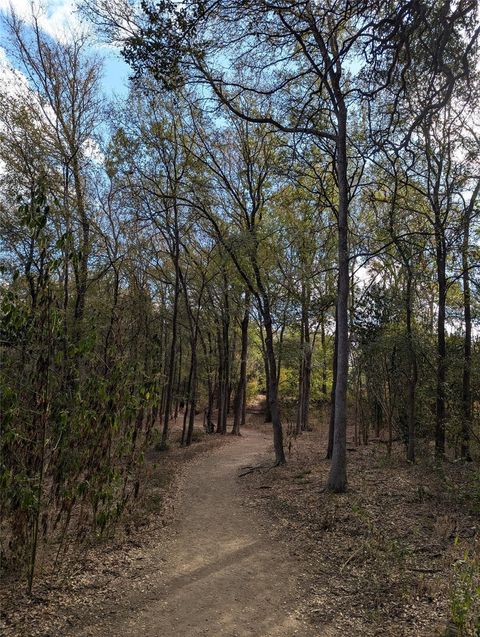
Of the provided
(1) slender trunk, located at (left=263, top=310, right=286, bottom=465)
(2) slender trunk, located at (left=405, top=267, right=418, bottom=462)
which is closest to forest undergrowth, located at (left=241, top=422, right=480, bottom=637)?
(2) slender trunk, located at (left=405, top=267, right=418, bottom=462)

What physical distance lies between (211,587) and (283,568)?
1.04 metres

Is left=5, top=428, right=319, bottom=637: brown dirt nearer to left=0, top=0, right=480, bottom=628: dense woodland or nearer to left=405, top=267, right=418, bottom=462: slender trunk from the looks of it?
left=0, top=0, right=480, bottom=628: dense woodland

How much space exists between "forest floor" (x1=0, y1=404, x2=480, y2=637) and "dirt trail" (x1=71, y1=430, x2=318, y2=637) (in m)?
0.02

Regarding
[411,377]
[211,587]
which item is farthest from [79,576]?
[411,377]

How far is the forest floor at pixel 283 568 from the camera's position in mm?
4105

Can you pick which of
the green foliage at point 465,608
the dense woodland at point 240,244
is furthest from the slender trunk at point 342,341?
the green foliage at point 465,608

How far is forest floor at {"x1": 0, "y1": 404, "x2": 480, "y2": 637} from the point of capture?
4.11m

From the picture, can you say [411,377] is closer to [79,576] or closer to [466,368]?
[466,368]

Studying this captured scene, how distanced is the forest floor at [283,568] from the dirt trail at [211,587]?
0.02 m

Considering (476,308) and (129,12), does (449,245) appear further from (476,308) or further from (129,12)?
(129,12)

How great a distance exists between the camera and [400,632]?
384 centimetres

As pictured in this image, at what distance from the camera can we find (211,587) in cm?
500

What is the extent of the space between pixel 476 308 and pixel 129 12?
37.6ft

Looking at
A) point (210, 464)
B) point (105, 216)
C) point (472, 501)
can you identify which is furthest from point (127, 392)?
point (105, 216)
